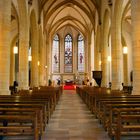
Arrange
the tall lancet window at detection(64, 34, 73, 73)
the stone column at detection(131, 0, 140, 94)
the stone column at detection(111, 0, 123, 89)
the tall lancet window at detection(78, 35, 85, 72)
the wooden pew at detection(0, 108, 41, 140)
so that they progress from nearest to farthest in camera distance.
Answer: the wooden pew at detection(0, 108, 41, 140)
the stone column at detection(131, 0, 140, 94)
the stone column at detection(111, 0, 123, 89)
the tall lancet window at detection(78, 35, 85, 72)
the tall lancet window at detection(64, 34, 73, 73)

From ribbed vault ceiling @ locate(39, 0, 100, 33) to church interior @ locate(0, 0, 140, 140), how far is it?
0.39 ft

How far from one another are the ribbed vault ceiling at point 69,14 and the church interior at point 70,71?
0.39 feet

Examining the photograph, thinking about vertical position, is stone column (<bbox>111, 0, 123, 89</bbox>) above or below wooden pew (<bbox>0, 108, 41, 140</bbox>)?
above

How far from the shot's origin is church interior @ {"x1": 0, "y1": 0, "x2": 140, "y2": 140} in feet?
19.2

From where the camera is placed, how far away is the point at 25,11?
1788cm

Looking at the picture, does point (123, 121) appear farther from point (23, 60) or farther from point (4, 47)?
point (23, 60)

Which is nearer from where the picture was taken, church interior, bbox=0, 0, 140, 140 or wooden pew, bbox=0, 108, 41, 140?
wooden pew, bbox=0, 108, 41, 140

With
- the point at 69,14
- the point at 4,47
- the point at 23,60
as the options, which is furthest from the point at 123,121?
the point at 69,14

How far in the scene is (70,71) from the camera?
44.9m

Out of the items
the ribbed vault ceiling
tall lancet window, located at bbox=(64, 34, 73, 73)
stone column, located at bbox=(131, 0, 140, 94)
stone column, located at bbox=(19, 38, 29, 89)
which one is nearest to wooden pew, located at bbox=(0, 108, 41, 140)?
stone column, located at bbox=(131, 0, 140, 94)

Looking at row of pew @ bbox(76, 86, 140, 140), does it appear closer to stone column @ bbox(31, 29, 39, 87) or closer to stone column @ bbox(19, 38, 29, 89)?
stone column @ bbox(19, 38, 29, 89)

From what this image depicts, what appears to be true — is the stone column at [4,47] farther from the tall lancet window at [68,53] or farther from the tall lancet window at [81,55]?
the tall lancet window at [68,53]

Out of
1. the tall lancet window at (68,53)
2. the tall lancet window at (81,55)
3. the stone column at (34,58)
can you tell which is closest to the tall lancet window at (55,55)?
the tall lancet window at (68,53)

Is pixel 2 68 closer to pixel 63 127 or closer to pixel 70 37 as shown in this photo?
pixel 63 127
